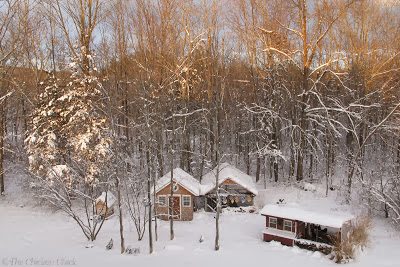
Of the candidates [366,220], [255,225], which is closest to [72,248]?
[255,225]

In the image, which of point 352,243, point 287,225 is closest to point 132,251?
point 287,225

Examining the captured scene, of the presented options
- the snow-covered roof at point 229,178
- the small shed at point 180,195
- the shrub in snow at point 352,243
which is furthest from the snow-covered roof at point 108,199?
the shrub in snow at point 352,243

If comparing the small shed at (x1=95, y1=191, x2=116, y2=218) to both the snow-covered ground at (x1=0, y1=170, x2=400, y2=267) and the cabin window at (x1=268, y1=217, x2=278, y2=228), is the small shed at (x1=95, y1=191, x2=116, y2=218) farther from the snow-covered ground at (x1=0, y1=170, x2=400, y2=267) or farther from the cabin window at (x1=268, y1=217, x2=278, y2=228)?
the cabin window at (x1=268, y1=217, x2=278, y2=228)

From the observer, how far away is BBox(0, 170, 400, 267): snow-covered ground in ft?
59.4

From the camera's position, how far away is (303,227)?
20.2 metres

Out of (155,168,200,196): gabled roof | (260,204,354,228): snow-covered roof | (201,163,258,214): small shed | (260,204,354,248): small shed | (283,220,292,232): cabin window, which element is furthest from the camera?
(201,163,258,214): small shed

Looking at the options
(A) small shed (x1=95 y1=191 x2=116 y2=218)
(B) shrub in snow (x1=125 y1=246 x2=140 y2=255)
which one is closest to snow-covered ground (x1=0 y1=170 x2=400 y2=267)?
(B) shrub in snow (x1=125 y1=246 x2=140 y2=255)

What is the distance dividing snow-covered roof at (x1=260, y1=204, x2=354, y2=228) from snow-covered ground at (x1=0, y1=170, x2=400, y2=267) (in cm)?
161

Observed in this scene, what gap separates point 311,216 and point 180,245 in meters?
7.15

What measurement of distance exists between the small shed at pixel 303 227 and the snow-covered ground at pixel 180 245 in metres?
0.56

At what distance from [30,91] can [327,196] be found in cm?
2761

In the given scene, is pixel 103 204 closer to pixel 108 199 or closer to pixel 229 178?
pixel 108 199

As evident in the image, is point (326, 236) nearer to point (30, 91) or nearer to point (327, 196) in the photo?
point (327, 196)

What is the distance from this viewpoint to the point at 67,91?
80.8 feet
